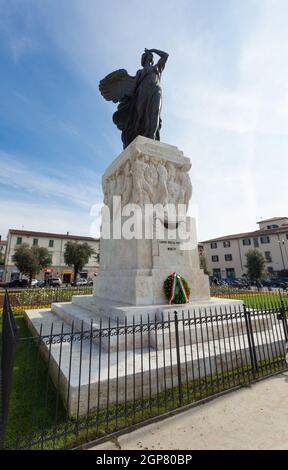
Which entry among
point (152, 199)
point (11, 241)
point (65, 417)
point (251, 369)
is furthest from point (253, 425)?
point (11, 241)

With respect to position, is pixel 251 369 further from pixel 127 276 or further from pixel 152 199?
pixel 152 199

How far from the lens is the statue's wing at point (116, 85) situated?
10.7m

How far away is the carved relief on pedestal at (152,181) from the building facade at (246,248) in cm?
3961

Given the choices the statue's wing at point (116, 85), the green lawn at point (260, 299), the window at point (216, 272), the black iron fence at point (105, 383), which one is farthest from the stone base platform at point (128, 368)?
the window at point (216, 272)

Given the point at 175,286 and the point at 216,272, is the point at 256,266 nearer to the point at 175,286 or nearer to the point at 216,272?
the point at 216,272

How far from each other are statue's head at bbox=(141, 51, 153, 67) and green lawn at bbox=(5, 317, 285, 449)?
11107mm

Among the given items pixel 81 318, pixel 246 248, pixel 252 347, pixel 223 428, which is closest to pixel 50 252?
pixel 246 248

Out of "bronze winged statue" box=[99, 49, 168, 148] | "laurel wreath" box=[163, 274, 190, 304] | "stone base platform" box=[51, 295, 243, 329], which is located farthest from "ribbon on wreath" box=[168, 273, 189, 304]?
"bronze winged statue" box=[99, 49, 168, 148]

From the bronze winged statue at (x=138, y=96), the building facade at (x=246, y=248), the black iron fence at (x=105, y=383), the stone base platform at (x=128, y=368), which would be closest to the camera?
the black iron fence at (x=105, y=383)

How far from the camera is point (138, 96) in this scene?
913cm

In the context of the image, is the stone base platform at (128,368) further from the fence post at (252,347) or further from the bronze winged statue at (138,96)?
the bronze winged statue at (138,96)

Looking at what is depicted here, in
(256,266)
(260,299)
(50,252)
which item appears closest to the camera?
(260,299)

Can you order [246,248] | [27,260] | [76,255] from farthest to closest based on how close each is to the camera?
1. [246,248]
2. [76,255]
3. [27,260]

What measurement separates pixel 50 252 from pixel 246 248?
4321cm
